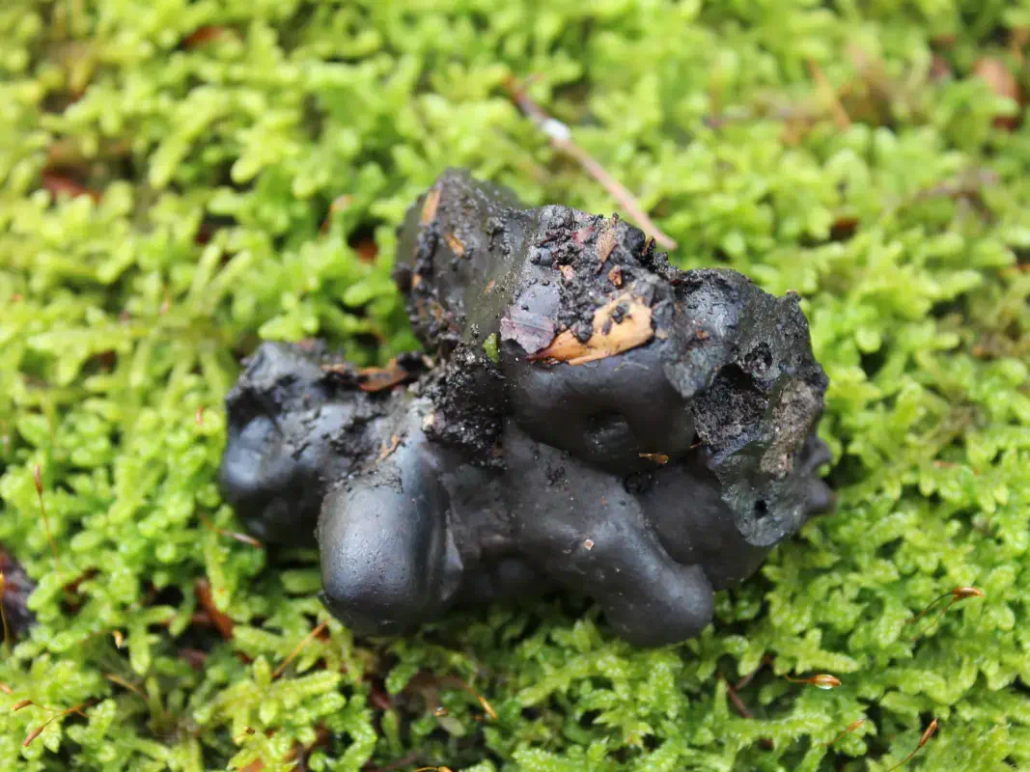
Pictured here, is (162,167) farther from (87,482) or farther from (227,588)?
(227,588)

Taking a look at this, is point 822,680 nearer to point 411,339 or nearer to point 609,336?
point 609,336

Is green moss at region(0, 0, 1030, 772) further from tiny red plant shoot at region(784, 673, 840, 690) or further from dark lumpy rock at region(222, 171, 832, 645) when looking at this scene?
dark lumpy rock at region(222, 171, 832, 645)

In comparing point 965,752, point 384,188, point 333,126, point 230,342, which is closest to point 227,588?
point 230,342

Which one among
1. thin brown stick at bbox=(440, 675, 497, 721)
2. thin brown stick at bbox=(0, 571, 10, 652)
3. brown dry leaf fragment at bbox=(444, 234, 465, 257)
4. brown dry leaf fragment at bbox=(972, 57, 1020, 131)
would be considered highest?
brown dry leaf fragment at bbox=(444, 234, 465, 257)

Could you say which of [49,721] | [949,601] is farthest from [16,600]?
[949,601]

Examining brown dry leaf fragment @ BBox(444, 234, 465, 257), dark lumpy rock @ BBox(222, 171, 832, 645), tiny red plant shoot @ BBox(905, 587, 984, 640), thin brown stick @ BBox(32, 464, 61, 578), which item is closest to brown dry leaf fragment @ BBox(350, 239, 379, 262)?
dark lumpy rock @ BBox(222, 171, 832, 645)

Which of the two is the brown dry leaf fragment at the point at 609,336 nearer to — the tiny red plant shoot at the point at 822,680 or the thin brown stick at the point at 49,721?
the tiny red plant shoot at the point at 822,680

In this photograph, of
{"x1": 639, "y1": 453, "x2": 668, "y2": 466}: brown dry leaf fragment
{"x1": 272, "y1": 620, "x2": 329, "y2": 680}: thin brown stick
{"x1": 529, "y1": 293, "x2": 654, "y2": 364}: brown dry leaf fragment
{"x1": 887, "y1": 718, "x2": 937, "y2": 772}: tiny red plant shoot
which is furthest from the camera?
{"x1": 272, "y1": 620, "x2": 329, "y2": 680}: thin brown stick
